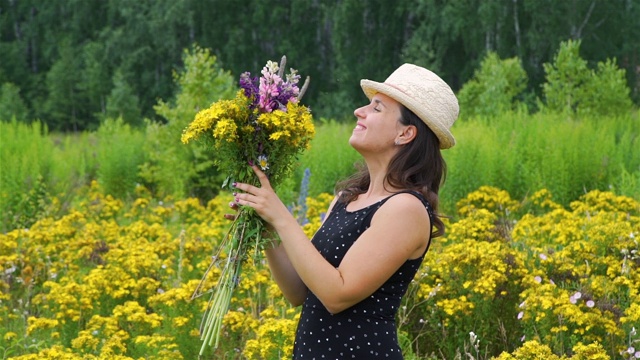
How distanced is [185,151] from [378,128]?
793 cm

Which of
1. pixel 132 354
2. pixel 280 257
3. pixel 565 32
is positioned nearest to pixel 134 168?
pixel 132 354

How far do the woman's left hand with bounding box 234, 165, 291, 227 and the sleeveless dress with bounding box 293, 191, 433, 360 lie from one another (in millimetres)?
227

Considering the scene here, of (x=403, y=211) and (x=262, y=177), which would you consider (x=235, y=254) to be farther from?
(x=403, y=211)

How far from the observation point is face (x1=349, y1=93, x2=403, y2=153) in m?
2.69

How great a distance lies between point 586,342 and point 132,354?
2100 millimetres

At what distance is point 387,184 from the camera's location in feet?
8.91

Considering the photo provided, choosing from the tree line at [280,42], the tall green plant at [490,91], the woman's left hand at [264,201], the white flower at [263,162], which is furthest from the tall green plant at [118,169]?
the tree line at [280,42]

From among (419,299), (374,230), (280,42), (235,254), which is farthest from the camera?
(280,42)

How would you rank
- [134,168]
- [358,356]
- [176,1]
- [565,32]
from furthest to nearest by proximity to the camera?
[176,1] → [565,32] → [134,168] → [358,356]

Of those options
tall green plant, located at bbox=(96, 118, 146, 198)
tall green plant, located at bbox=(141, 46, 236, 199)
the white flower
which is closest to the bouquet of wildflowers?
the white flower

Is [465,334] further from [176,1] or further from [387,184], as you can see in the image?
[176,1]

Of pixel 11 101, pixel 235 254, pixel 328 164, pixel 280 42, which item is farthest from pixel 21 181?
pixel 11 101

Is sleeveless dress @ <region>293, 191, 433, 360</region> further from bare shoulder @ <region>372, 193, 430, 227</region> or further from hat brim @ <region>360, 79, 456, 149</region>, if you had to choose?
hat brim @ <region>360, 79, 456, 149</region>

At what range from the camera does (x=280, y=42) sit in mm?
39438
